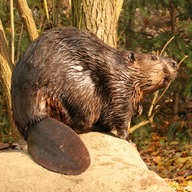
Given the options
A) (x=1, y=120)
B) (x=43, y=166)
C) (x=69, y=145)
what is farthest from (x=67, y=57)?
(x=1, y=120)

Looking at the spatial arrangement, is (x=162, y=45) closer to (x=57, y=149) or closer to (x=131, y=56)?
(x=131, y=56)

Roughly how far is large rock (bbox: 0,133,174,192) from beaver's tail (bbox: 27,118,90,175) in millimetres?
47

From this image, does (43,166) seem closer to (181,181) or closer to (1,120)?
(181,181)

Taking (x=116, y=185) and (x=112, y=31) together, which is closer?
(x=116, y=185)

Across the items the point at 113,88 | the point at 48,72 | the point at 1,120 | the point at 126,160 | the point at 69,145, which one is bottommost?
the point at 1,120

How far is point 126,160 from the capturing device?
2.14 meters

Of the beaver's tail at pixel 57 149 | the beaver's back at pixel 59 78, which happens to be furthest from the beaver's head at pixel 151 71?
the beaver's tail at pixel 57 149

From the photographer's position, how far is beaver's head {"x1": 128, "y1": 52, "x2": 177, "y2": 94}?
99.2 inches

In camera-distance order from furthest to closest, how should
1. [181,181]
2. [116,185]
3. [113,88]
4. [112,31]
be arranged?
[181,181]
[112,31]
[113,88]
[116,185]

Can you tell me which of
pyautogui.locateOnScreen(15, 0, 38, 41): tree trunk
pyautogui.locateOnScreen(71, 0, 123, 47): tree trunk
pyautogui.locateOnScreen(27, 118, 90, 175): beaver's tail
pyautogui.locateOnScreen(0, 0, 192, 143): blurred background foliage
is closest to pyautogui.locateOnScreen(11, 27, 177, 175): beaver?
pyautogui.locateOnScreen(27, 118, 90, 175): beaver's tail

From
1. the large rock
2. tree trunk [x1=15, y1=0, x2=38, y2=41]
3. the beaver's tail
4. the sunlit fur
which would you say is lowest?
the large rock

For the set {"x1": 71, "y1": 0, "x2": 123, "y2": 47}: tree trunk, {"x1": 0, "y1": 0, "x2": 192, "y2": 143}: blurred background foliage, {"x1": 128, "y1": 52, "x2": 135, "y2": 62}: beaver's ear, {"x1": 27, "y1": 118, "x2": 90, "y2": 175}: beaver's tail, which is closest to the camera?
{"x1": 27, "y1": 118, "x2": 90, "y2": 175}: beaver's tail

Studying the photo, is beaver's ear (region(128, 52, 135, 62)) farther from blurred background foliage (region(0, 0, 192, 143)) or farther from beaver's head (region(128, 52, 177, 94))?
blurred background foliage (region(0, 0, 192, 143))

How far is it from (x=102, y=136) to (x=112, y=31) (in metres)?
1.20
